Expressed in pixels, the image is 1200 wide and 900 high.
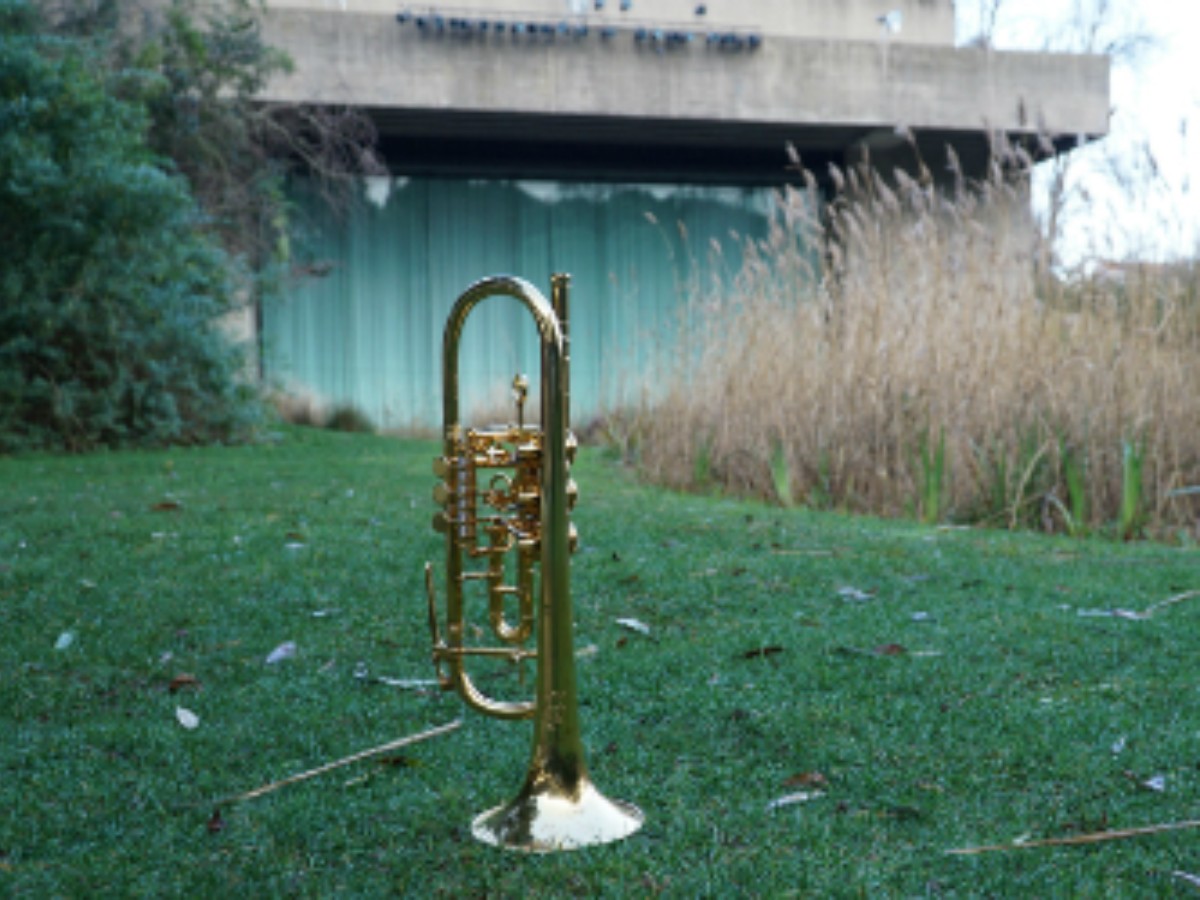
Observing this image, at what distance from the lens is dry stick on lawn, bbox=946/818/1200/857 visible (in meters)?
1.63

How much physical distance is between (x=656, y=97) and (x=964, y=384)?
7.57m

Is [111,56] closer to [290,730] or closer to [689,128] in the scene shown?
[689,128]

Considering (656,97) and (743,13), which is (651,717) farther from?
(743,13)

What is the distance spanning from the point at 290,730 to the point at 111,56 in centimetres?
853

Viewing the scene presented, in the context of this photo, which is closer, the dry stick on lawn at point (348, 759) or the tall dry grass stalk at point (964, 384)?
Answer: the dry stick on lawn at point (348, 759)

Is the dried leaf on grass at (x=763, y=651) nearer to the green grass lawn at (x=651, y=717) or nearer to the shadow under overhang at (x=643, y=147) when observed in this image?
the green grass lawn at (x=651, y=717)

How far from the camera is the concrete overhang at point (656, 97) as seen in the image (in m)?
11.2

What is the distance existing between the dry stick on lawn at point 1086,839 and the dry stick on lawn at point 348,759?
0.96 metres

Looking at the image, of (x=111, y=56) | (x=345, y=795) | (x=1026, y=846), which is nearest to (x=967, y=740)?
(x=1026, y=846)

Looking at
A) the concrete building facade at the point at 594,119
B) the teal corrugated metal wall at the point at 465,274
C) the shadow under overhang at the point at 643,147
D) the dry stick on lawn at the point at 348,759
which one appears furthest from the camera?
the teal corrugated metal wall at the point at 465,274

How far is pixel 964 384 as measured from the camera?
4965mm

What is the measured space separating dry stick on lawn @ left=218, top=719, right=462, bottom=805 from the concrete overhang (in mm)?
9842

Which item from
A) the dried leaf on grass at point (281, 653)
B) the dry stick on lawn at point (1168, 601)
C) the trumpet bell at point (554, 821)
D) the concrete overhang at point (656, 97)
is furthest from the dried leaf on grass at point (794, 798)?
the concrete overhang at point (656, 97)

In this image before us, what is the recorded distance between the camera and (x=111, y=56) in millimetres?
9141
